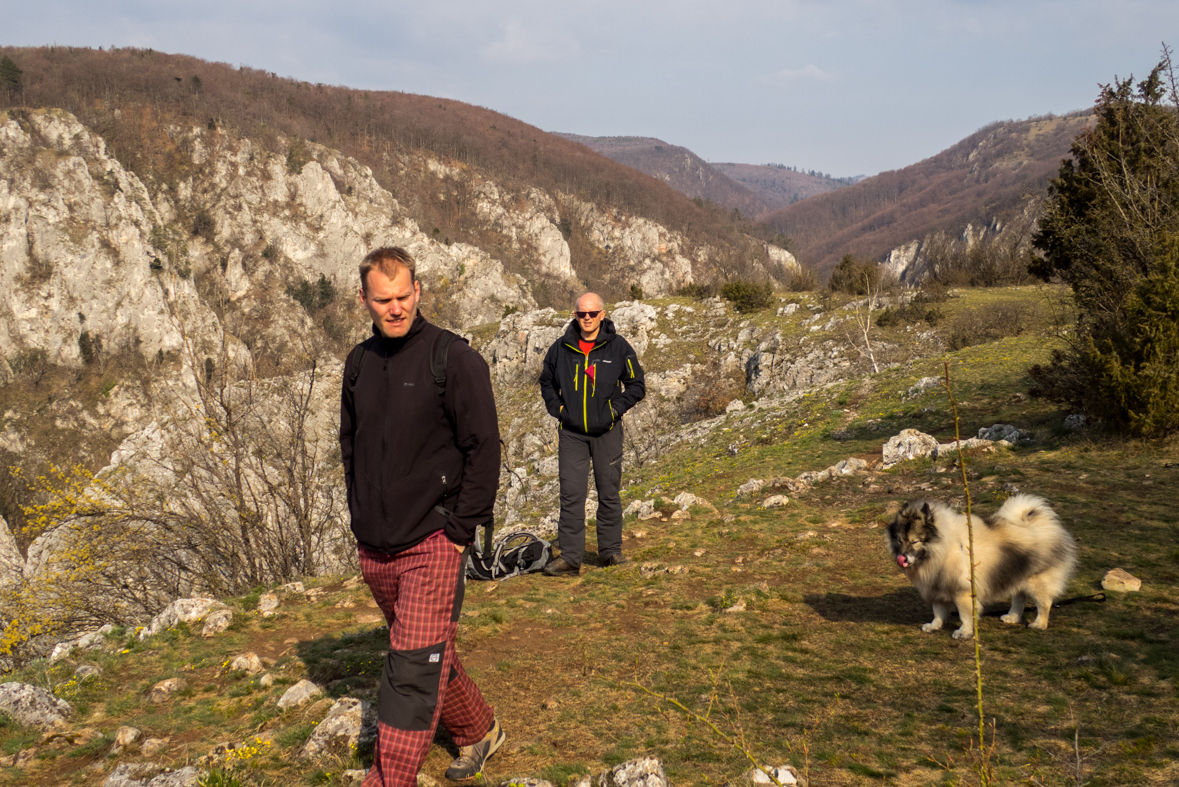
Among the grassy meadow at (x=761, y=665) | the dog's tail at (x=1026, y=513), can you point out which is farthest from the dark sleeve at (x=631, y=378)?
the dog's tail at (x=1026, y=513)

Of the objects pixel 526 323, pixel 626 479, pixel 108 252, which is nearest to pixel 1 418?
pixel 108 252

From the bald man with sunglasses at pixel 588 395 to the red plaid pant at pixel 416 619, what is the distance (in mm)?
3314

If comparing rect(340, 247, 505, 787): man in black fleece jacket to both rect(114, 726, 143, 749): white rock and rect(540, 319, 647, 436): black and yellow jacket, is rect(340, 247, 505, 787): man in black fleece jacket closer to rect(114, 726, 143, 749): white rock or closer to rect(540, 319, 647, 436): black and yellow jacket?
rect(114, 726, 143, 749): white rock

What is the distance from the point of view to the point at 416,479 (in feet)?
9.20

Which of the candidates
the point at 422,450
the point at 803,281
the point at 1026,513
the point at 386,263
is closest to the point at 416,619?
the point at 422,450

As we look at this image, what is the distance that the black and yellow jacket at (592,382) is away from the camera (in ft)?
20.2

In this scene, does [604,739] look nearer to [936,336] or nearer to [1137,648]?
[1137,648]

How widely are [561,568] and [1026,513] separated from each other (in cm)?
433

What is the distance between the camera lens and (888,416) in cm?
1331

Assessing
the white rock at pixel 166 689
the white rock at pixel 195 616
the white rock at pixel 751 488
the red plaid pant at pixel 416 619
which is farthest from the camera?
the white rock at pixel 751 488

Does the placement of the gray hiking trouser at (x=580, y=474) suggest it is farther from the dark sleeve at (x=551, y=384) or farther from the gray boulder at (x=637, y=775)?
the gray boulder at (x=637, y=775)

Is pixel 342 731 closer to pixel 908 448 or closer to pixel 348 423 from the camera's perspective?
pixel 348 423

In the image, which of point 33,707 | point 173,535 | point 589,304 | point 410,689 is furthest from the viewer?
point 173,535

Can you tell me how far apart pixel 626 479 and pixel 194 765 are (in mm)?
12005
